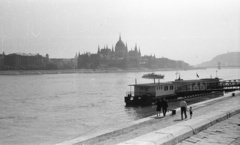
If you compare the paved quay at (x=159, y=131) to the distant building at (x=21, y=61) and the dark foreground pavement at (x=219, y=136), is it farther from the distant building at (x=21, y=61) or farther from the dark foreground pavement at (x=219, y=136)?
the distant building at (x=21, y=61)

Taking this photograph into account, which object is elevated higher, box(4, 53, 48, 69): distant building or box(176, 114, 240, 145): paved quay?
box(4, 53, 48, 69): distant building

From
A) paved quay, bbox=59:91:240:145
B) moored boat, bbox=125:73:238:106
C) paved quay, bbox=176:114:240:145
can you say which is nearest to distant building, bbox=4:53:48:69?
moored boat, bbox=125:73:238:106

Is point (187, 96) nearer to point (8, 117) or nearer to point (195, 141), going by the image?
point (8, 117)

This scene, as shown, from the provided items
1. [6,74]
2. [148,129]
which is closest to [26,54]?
[6,74]

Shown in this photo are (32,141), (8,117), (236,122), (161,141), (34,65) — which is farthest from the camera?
(34,65)

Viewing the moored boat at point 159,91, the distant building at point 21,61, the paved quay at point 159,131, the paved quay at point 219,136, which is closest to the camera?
the paved quay at point 159,131

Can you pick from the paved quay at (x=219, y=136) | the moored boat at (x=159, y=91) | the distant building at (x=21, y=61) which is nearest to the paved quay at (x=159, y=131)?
the paved quay at (x=219, y=136)

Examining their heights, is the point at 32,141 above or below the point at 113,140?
below

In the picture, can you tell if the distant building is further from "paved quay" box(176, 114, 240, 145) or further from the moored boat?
"paved quay" box(176, 114, 240, 145)
